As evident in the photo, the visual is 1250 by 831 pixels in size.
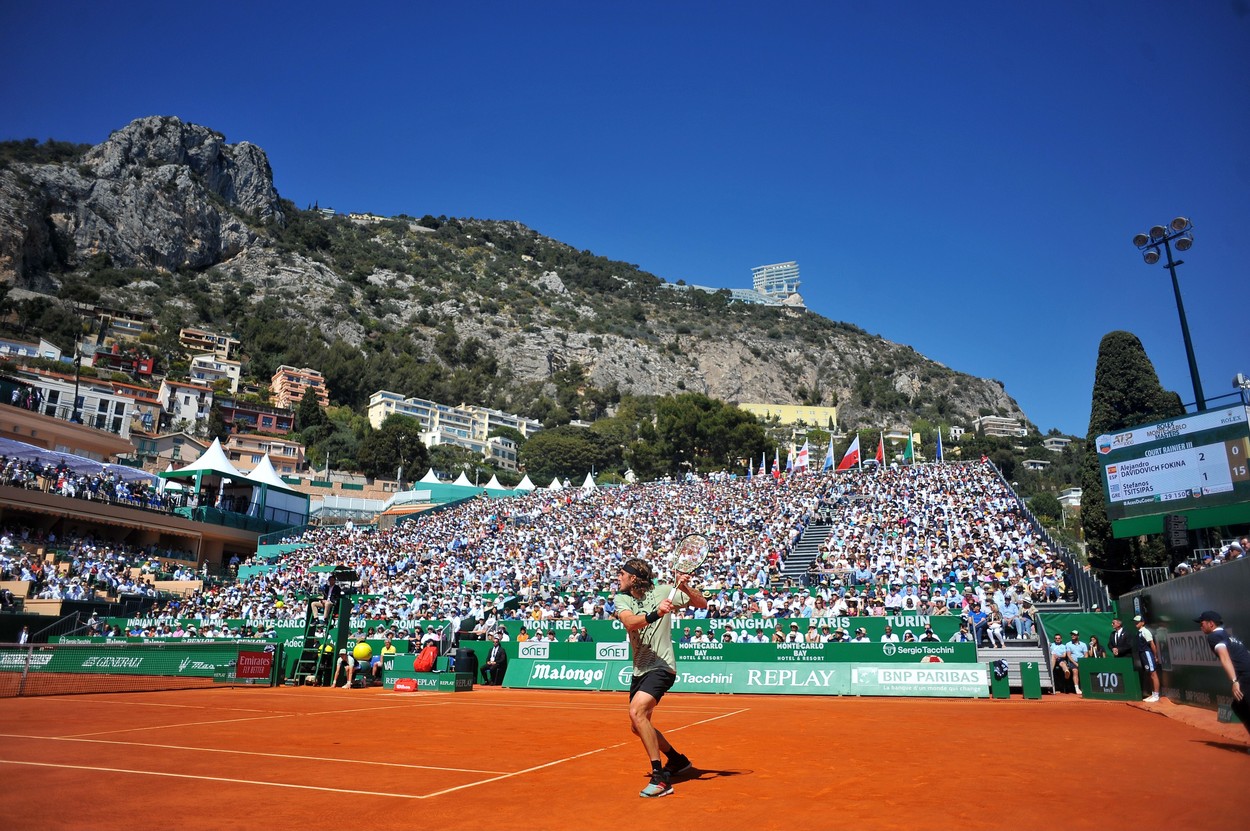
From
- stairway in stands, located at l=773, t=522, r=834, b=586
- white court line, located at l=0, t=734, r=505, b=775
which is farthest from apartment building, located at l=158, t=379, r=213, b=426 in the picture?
white court line, located at l=0, t=734, r=505, b=775

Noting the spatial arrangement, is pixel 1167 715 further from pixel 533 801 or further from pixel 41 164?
pixel 41 164

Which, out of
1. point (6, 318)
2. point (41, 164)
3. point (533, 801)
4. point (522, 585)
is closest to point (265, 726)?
point (533, 801)

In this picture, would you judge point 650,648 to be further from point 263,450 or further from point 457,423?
point 457,423

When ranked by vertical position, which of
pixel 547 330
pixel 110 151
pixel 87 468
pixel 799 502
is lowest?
pixel 799 502

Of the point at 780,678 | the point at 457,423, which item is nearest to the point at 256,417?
the point at 457,423

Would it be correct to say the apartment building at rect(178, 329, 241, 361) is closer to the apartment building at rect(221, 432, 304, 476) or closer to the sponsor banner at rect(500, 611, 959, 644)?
the apartment building at rect(221, 432, 304, 476)

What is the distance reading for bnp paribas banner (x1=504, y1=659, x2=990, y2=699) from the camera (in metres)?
18.7

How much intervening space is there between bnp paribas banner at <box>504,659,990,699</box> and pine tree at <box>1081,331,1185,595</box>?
483 inches

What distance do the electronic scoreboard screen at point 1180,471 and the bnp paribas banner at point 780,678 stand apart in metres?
6.14

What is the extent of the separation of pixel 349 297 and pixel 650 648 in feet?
537

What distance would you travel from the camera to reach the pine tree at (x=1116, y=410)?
27484 mm

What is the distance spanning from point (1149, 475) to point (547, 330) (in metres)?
157

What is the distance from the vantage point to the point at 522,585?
34250mm

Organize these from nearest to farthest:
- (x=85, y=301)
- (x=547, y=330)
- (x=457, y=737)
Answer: (x=457, y=737)
(x=85, y=301)
(x=547, y=330)
